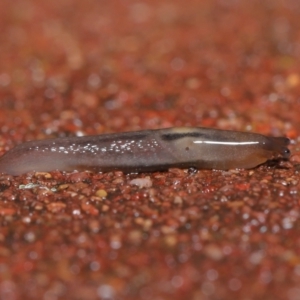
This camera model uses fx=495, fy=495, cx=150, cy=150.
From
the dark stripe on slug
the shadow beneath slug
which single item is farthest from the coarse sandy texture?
the dark stripe on slug

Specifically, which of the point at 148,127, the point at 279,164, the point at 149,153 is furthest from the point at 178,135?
the point at 279,164

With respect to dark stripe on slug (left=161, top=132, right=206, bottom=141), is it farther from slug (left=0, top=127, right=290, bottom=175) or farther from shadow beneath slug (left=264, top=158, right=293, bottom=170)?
shadow beneath slug (left=264, top=158, right=293, bottom=170)

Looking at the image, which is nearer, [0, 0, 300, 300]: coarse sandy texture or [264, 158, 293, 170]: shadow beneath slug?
[0, 0, 300, 300]: coarse sandy texture

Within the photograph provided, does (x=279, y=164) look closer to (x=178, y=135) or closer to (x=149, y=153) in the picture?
(x=178, y=135)

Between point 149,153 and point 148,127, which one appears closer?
point 149,153

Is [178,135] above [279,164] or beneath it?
above

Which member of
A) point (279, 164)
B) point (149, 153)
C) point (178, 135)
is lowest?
point (279, 164)
